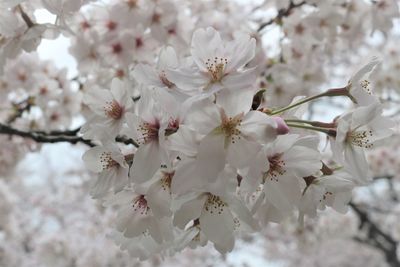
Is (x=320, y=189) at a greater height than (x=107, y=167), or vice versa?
(x=107, y=167)

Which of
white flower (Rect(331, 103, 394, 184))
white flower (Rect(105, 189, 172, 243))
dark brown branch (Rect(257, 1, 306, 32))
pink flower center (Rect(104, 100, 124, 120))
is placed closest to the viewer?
white flower (Rect(331, 103, 394, 184))

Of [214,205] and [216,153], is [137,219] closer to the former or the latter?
[214,205]

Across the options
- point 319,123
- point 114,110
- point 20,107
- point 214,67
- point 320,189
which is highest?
point 214,67

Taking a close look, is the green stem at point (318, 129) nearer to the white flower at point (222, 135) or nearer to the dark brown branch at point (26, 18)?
the white flower at point (222, 135)

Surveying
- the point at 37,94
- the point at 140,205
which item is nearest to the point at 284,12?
the point at 37,94

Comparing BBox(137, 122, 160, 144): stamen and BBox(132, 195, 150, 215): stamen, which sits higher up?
BBox(137, 122, 160, 144): stamen

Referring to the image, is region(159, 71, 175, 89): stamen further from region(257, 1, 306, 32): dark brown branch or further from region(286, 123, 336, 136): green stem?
region(257, 1, 306, 32): dark brown branch

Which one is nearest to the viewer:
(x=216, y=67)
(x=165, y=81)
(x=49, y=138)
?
(x=216, y=67)

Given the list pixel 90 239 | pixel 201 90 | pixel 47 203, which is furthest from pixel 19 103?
pixel 47 203

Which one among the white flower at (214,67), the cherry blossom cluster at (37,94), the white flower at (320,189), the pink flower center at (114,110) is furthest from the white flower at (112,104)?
the cherry blossom cluster at (37,94)

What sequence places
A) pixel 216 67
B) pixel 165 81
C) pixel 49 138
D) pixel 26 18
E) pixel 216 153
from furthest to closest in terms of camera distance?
pixel 49 138
pixel 26 18
pixel 165 81
pixel 216 67
pixel 216 153

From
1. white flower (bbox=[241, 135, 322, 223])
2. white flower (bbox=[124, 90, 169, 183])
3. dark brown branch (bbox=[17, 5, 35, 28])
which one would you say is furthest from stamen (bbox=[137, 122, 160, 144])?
dark brown branch (bbox=[17, 5, 35, 28])
